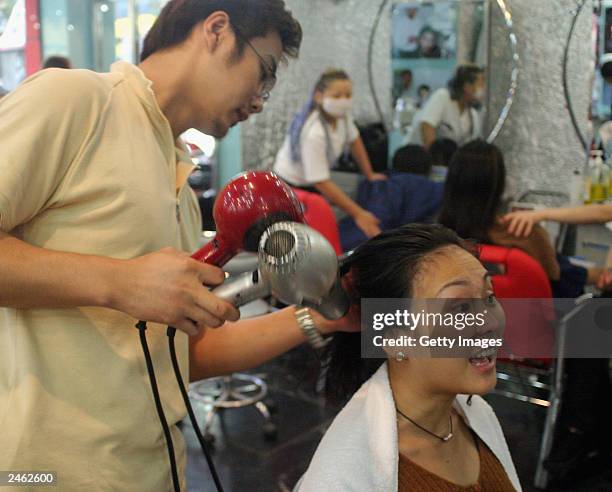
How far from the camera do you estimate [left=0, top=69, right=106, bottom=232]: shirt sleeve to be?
A: 2.37ft

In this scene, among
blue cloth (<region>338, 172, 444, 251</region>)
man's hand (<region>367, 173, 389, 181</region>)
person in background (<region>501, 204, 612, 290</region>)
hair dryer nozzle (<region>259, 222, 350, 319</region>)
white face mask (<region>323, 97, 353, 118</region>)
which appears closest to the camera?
hair dryer nozzle (<region>259, 222, 350, 319</region>)

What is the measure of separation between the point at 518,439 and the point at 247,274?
1.52m

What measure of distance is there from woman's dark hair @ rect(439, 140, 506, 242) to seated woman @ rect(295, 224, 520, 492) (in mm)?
964

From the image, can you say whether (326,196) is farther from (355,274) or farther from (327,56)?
(355,274)

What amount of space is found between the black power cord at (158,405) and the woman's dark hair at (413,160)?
2.28 m

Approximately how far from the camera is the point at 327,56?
3504 mm

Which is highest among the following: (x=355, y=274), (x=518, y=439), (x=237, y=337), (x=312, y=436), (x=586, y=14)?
(x=586, y=14)

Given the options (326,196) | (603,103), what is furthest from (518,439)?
(326,196)

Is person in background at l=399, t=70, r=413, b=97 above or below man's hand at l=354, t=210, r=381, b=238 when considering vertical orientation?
above

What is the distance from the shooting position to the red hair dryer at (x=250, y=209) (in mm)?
740

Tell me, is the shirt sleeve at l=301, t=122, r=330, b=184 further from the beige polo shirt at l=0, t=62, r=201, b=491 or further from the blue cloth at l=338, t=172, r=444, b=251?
the beige polo shirt at l=0, t=62, r=201, b=491

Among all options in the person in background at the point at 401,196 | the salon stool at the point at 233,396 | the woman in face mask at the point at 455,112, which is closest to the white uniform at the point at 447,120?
the woman in face mask at the point at 455,112

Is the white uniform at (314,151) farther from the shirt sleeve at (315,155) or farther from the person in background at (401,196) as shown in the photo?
the person in background at (401,196)

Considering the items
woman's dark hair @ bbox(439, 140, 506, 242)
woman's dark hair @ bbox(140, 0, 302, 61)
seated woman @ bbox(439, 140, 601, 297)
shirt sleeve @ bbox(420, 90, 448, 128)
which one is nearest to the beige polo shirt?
woman's dark hair @ bbox(140, 0, 302, 61)
